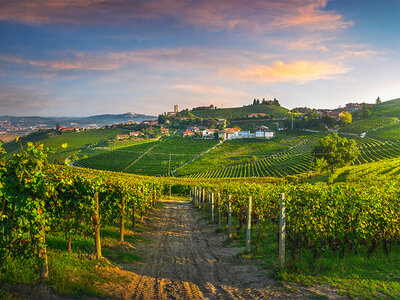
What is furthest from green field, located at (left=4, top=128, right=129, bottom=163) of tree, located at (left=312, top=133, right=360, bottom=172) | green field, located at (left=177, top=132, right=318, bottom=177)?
tree, located at (left=312, top=133, right=360, bottom=172)

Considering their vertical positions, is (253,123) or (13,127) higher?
(253,123)

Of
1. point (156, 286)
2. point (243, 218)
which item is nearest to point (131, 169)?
point (243, 218)

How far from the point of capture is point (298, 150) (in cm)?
8156

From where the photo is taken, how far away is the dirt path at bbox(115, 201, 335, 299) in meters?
5.83

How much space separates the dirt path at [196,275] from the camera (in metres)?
5.83

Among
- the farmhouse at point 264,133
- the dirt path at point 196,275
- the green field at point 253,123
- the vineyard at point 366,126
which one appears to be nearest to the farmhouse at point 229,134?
the farmhouse at point 264,133

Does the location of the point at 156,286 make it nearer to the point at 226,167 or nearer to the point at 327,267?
the point at 327,267

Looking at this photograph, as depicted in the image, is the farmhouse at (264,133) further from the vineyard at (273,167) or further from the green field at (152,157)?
the vineyard at (273,167)

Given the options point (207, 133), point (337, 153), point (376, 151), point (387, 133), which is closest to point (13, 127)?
point (207, 133)

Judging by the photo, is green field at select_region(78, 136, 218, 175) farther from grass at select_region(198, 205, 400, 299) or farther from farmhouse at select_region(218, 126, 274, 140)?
grass at select_region(198, 205, 400, 299)

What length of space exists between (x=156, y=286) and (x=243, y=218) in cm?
690

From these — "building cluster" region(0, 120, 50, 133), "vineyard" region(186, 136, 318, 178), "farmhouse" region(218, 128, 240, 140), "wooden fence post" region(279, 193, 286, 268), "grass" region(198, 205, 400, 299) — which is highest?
"building cluster" region(0, 120, 50, 133)

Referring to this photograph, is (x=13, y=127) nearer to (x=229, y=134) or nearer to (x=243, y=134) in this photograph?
(x=229, y=134)

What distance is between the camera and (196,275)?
7168mm
